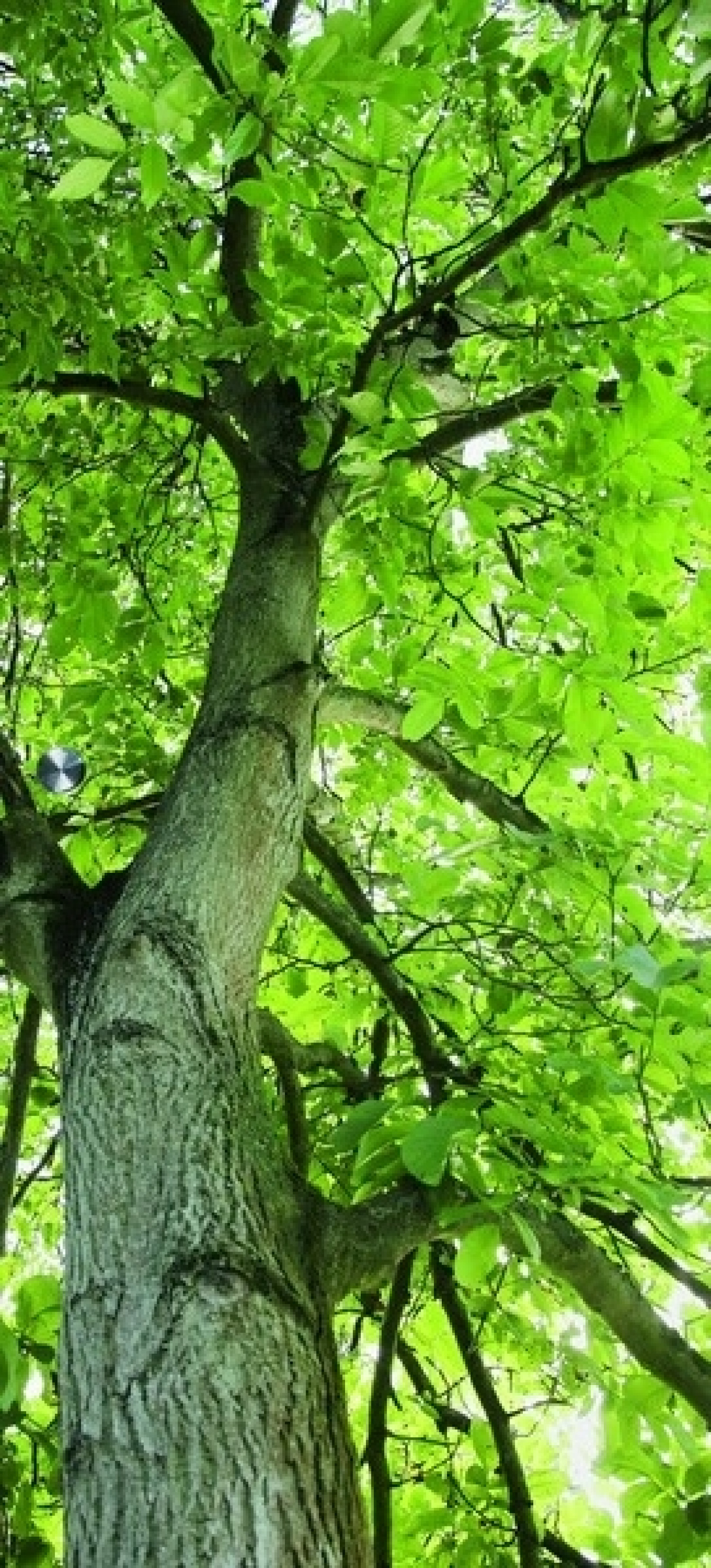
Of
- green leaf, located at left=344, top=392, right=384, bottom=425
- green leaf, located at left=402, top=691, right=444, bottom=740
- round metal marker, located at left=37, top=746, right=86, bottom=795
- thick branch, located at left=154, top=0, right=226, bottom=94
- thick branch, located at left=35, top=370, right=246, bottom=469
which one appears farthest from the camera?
thick branch, located at left=35, top=370, right=246, bottom=469

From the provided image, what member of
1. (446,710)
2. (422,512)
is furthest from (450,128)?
(446,710)

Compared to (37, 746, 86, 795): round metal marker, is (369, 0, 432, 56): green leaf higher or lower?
lower

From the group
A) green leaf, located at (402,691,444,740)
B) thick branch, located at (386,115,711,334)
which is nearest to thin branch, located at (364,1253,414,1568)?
green leaf, located at (402,691,444,740)

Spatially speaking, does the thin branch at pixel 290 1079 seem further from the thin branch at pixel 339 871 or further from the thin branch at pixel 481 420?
the thin branch at pixel 481 420

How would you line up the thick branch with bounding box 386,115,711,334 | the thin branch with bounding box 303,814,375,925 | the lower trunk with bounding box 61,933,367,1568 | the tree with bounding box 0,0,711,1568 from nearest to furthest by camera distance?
the lower trunk with bounding box 61,933,367,1568 → the tree with bounding box 0,0,711,1568 → the thick branch with bounding box 386,115,711,334 → the thin branch with bounding box 303,814,375,925

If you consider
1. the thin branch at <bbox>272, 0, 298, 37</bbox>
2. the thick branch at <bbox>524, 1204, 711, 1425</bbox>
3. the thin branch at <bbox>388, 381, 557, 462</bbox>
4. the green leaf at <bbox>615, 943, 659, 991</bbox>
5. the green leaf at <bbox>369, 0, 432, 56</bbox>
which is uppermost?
the thin branch at <bbox>272, 0, 298, 37</bbox>

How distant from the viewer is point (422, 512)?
260cm

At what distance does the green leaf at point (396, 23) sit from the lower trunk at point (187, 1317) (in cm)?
119

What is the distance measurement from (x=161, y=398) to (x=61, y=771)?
3.18 feet

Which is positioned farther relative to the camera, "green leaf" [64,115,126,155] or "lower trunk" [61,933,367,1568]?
"green leaf" [64,115,126,155]

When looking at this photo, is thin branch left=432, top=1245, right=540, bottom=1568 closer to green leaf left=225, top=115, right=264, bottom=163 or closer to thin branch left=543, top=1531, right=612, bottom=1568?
thin branch left=543, top=1531, right=612, bottom=1568

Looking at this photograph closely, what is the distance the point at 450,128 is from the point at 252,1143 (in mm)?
2035

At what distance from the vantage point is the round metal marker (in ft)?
8.69

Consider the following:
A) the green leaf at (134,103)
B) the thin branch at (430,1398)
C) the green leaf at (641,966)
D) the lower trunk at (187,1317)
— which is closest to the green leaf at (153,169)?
the green leaf at (134,103)
